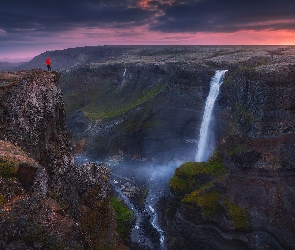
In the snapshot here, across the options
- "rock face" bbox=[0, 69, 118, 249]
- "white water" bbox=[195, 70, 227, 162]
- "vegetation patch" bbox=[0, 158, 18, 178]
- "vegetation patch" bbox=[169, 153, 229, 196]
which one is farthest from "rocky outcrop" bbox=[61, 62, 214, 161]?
"vegetation patch" bbox=[0, 158, 18, 178]

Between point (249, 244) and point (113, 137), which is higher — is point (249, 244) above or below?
below

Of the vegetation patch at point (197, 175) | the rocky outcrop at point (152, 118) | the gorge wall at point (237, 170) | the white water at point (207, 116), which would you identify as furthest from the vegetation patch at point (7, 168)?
the rocky outcrop at point (152, 118)

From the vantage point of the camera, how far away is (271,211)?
26.5 m

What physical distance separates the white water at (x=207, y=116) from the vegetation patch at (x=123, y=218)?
12629 mm

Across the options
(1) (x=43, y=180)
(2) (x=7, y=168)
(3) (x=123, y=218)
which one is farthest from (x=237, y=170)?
(2) (x=7, y=168)

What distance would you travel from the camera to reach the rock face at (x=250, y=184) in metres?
26.2

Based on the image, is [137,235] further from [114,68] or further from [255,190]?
[114,68]

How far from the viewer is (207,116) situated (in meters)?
40.6

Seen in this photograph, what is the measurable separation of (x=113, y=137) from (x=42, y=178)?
125ft

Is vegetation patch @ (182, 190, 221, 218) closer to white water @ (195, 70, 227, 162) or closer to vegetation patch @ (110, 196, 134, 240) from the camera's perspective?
vegetation patch @ (110, 196, 134, 240)

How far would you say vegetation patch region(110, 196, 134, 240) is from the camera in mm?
30159

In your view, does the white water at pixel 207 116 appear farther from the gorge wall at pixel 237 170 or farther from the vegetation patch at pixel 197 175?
the vegetation patch at pixel 197 175

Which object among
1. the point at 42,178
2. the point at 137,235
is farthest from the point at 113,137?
the point at 42,178

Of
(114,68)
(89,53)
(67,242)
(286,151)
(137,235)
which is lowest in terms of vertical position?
(137,235)
